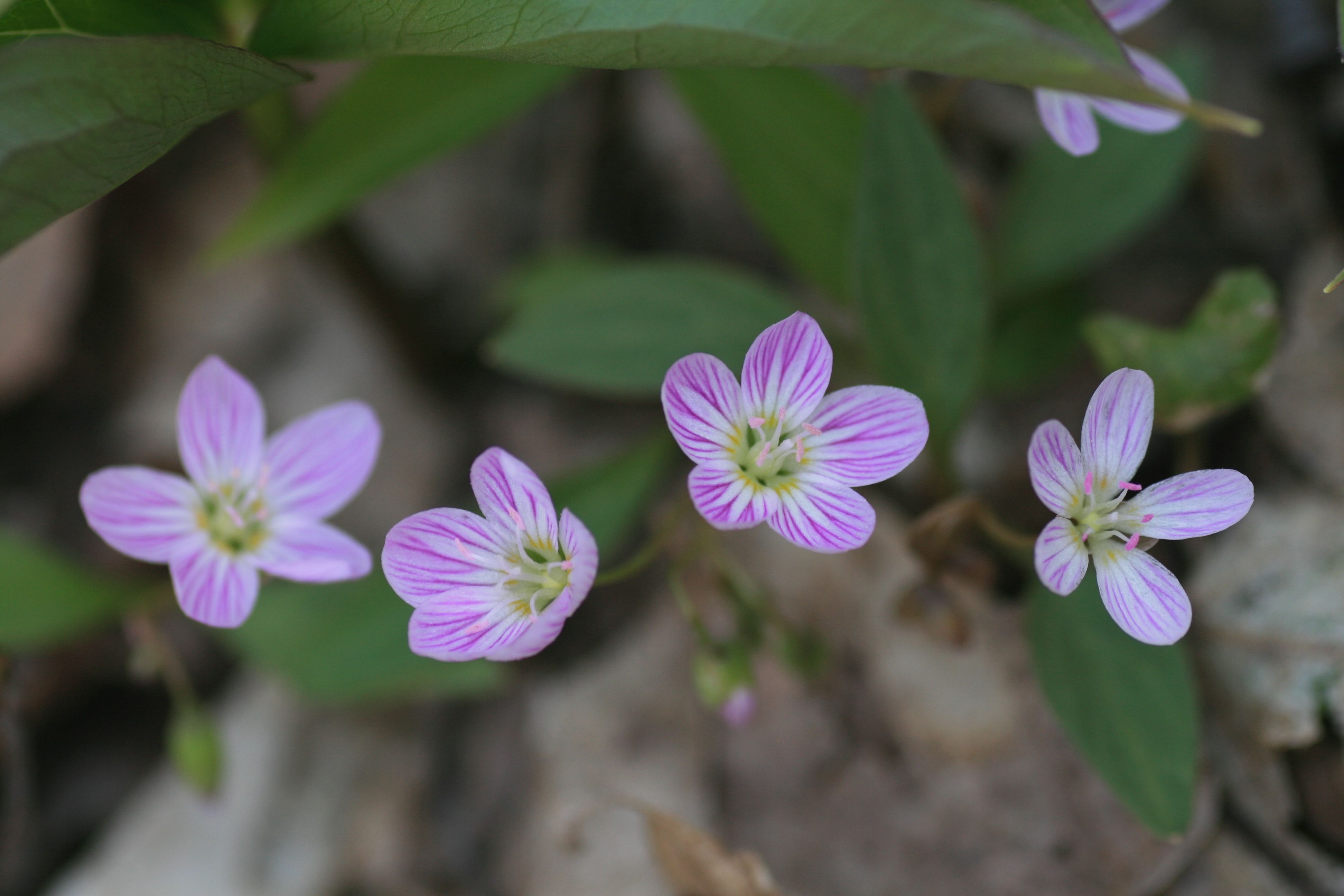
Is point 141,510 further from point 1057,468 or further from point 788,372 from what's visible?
point 1057,468

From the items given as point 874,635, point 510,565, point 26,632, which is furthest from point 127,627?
point 874,635

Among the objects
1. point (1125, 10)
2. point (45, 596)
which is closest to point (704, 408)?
point (1125, 10)

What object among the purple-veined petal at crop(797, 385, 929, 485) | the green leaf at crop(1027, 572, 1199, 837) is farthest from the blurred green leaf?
the purple-veined petal at crop(797, 385, 929, 485)

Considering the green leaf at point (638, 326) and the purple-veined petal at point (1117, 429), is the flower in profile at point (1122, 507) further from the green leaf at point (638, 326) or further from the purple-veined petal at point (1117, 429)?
the green leaf at point (638, 326)

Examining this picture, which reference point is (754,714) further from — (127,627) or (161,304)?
(161,304)

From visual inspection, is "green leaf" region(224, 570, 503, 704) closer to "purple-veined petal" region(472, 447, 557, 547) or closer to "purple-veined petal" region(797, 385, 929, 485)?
"purple-veined petal" region(472, 447, 557, 547)

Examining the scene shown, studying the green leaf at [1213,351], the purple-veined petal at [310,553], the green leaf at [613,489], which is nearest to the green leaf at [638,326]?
the green leaf at [613,489]
